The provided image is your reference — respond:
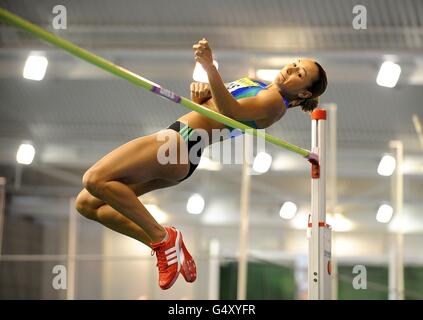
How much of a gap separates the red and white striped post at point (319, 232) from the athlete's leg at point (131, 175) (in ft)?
2.33

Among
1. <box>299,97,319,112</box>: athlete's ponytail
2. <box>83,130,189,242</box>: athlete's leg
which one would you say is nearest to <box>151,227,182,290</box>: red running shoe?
<box>83,130,189,242</box>: athlete's leg

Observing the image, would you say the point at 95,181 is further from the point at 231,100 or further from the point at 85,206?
the point at 231,100

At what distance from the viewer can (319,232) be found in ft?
12.7

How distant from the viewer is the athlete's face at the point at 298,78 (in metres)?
3.65

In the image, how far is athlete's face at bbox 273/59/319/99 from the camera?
144 inches

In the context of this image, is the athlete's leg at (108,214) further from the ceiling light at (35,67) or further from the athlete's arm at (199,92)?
the ceiling light at (35,67)

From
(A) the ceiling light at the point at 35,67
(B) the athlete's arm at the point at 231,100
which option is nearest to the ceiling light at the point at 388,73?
(A) the ceiling light at the point at 35,67

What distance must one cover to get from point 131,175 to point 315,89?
0.88 m

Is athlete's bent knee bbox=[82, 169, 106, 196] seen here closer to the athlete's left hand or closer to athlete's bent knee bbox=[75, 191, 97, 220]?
athlete's bent knee bbox=[75, 191, 97, 220]

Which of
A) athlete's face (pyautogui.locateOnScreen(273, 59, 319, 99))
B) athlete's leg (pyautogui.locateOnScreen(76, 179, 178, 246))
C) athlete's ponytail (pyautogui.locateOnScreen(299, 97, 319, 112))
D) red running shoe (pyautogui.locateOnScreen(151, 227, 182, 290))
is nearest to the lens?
red running shoe (pyautogui.locateOnScreen(151, 227, 182, 290))

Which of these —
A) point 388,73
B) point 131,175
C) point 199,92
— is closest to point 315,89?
point 199,92

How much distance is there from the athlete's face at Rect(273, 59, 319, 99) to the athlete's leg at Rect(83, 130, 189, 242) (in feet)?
1.61

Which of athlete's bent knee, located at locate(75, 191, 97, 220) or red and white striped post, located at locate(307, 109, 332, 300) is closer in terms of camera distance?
athlete's bent knee, located at locate(75, 191, 97, 220)

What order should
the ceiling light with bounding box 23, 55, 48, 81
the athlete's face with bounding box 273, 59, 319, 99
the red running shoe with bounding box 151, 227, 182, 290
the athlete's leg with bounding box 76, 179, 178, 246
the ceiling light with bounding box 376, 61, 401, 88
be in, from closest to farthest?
the red running shoe with bounding box 151, 227, 182, 290 < the athlete's leg with bounding box 76, 179, 178, 246 < the athlete's face with bounding box 273, 59, 319, 99 < the ceiling light with bounding box 23, 55, 48, 81 < the ceiling light with bounding box 376, 61, 401, 88
